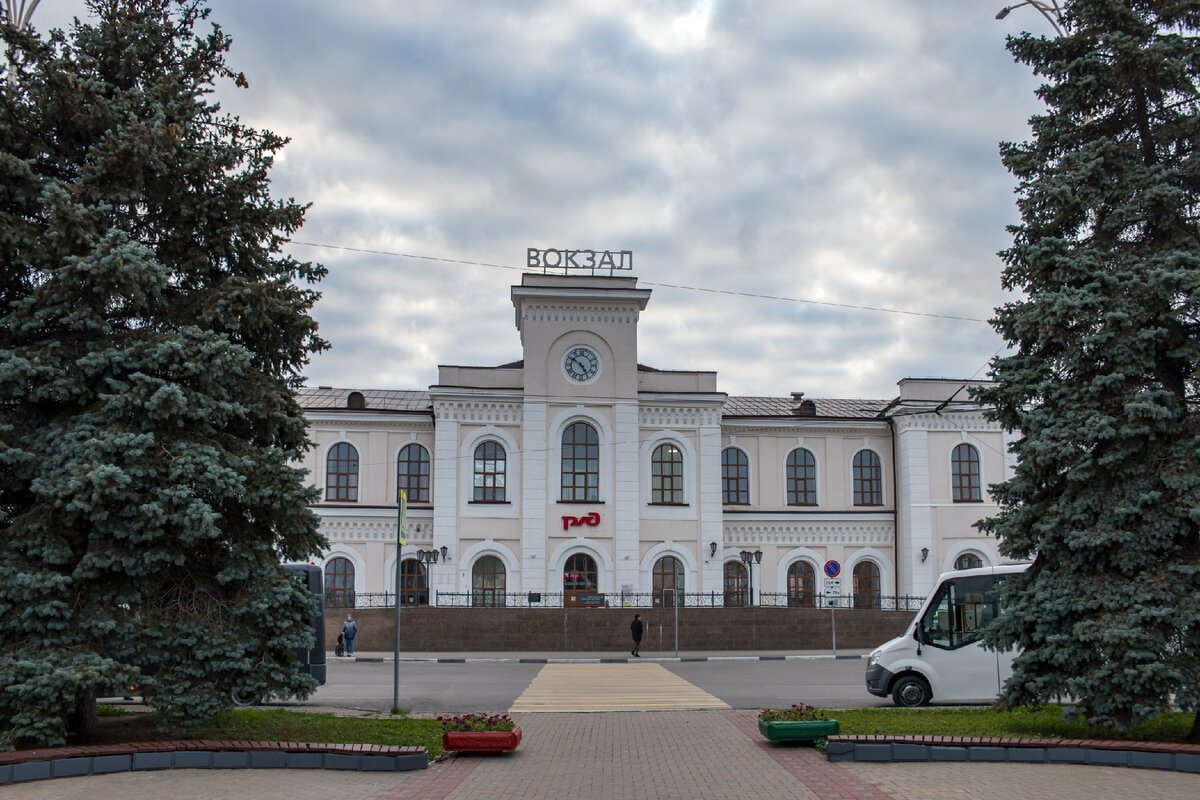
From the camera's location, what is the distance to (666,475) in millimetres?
39031

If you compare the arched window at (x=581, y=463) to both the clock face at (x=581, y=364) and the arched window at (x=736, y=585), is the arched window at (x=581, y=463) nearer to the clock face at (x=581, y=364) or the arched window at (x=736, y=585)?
the clock face at (x=581, y=364)

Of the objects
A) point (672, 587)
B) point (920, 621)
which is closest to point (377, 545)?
point (672, 587)

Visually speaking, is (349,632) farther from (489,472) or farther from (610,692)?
(610,692)

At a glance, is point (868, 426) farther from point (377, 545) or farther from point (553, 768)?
point (553, 768)

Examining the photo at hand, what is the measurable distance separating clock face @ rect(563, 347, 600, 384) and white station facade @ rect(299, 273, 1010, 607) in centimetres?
5

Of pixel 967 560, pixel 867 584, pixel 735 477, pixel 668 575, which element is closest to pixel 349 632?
pixel 668 575

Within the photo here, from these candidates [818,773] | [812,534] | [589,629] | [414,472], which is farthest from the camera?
[812,534]

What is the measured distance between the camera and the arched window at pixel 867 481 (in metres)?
41.2

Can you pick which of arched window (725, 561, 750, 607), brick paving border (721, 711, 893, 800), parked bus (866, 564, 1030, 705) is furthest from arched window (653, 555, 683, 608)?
brick paving border (721, 711, 893, 800)

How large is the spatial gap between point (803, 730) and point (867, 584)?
1184 inches

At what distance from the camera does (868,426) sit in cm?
4128

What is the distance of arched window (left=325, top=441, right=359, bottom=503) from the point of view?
39.0 meters

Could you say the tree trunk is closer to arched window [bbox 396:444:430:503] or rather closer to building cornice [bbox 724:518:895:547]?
arched window [bbox 396:444:430:503]

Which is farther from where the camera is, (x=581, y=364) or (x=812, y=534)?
(x=812, y=534)
